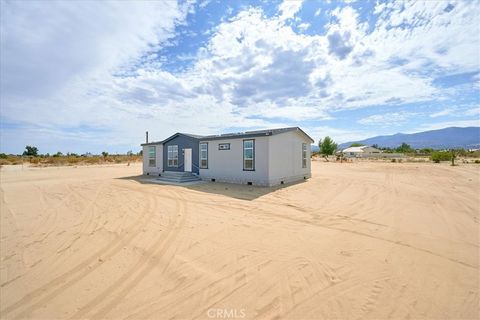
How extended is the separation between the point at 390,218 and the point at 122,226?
26.0ft

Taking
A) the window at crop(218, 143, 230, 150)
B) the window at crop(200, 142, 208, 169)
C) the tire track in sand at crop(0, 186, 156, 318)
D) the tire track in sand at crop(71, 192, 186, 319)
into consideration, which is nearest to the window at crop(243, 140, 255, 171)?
the window at crop(218, 143, 230, 150)

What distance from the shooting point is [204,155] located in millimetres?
16781

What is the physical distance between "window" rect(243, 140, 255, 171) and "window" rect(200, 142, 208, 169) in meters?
3.30

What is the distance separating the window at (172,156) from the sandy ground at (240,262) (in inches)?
386

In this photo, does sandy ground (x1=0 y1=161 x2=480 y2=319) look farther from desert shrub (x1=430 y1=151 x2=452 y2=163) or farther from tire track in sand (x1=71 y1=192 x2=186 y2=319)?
desert shrub (x1=430 y1=151 x2=452 y2=163)

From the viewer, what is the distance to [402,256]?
4.80 metres

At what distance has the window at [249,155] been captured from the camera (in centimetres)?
1422

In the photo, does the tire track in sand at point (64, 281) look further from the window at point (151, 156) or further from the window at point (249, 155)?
the window at point (151, 156)

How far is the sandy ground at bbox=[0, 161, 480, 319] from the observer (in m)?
3.31

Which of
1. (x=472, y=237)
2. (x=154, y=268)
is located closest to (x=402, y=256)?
(x=472, y=237)

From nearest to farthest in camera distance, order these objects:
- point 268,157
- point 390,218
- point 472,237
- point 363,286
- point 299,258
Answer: point 363,286
point 299,258
point 472,237
point 390,218
point 268,157

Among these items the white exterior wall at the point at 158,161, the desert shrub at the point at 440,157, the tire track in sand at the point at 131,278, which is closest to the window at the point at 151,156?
the white exterior wall at the point at 158,161

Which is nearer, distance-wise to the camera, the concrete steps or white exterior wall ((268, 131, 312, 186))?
white exterior wall ((268, 131, 312, 186))

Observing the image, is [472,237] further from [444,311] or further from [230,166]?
[230,166]
